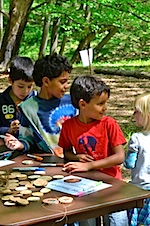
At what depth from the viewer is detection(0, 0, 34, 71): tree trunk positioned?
9.49 m

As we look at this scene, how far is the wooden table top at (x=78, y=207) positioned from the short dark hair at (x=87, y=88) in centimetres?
62

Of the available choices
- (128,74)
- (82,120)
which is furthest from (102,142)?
(128,74)

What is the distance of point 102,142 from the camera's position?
2.53 metres

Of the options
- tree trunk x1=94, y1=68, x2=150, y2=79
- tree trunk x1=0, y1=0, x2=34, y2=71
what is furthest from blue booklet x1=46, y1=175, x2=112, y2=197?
tree trunk x1=0, y1=0, x2=34, y2=71

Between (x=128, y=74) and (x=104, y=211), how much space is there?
7907mm

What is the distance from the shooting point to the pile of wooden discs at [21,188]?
192 cm

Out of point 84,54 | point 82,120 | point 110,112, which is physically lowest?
point 110,112

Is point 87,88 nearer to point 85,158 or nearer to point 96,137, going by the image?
point 96,137

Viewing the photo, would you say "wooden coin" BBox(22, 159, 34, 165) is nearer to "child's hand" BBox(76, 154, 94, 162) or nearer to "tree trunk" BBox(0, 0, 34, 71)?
"child's hand" BBox(76, 154, 94, 162)

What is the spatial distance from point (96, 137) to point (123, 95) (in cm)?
565

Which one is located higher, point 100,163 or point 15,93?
point 15,93

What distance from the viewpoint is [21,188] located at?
2.08m

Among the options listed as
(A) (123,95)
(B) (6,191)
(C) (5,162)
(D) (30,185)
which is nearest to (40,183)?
(D) (30,185)

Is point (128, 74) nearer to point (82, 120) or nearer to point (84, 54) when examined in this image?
point (84, 54)
